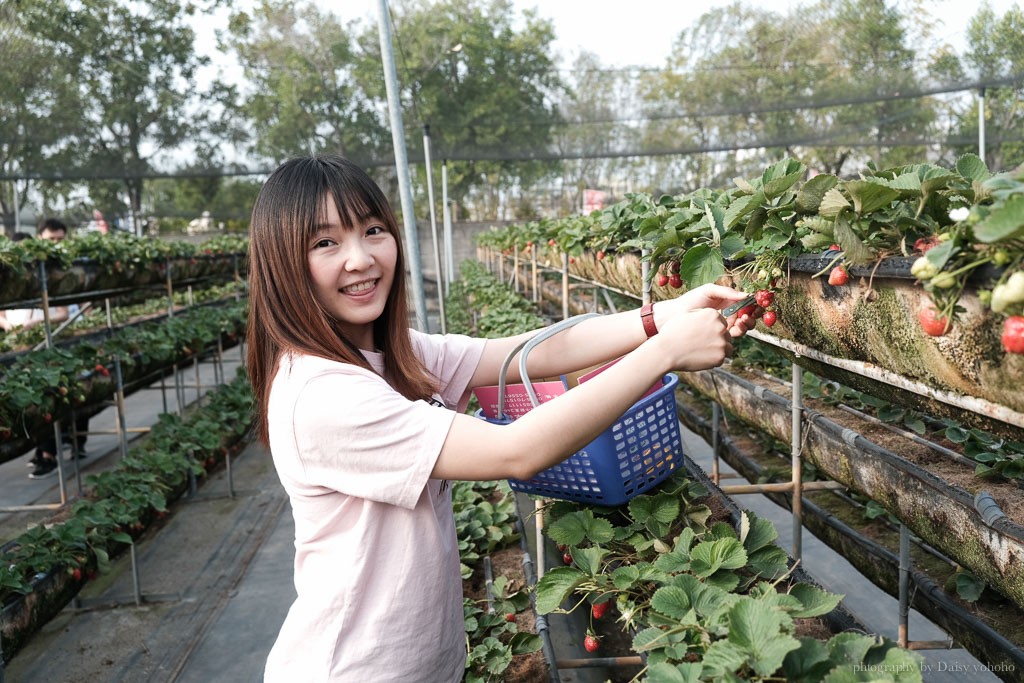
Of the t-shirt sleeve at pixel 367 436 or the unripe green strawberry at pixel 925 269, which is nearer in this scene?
the unripe green strawberry at pixel 925 269

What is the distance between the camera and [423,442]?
1387mm

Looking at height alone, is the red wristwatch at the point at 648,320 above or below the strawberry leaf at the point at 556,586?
above

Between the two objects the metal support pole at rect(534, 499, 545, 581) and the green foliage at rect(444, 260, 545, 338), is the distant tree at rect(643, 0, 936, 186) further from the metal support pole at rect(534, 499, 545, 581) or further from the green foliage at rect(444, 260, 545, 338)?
the metal support pole at rect(534, 499, 545, 581)

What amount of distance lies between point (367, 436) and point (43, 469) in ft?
24.0

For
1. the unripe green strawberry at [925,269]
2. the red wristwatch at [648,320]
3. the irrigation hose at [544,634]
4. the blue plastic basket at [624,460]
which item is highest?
the unripe green strawberry at [925,269]

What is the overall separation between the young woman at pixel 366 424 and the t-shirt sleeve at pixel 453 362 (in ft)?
0.76

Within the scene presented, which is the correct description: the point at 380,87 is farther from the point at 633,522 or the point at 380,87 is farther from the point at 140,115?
the point at 633,522

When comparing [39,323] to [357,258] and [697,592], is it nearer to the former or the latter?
[357,258]

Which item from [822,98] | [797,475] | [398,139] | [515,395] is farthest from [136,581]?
[822,98]

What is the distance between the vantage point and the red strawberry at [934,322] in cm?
112

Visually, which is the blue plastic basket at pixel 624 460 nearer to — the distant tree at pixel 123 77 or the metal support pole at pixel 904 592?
the metal support pole at pixel 904 592

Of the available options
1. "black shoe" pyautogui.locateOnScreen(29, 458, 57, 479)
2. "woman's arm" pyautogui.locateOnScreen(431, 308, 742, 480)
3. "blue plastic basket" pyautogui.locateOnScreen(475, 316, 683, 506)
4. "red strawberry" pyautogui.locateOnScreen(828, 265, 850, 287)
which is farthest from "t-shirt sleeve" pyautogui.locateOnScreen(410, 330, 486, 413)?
"black shoe" pyautogui.locateOnScreen(29, 458, 57, 479)

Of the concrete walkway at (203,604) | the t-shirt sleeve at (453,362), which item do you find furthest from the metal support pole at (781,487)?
the t-shirt sleeve at (453,362)

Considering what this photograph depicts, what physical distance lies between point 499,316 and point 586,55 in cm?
1914
